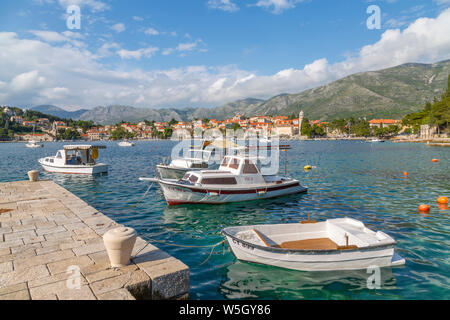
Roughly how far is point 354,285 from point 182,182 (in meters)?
12.2

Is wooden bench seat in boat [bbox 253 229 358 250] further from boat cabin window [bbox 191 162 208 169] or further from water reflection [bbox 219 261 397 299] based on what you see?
boat cabin window [bbox 191 162 208 169]

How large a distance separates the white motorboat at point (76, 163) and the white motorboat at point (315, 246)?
87.4 feet

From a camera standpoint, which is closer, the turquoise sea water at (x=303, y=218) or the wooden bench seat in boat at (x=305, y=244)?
the turquoise sea water at (x=303, y=218)

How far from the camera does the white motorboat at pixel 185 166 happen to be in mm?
26906

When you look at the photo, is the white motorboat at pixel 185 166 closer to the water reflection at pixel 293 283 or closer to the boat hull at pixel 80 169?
the boat hull at pixel 80 169

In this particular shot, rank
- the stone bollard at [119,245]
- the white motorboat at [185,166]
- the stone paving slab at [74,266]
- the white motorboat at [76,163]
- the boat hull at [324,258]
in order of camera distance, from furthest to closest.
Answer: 1. the white motorboat at [76,163]
2. the white motorboat at [185,166]
3. the boat hull at [324,258]
4. the stone bollard at [119,245]
5. the stone paving slab at [74,266]

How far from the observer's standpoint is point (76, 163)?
107ft

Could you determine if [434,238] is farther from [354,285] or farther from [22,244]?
[22,244]

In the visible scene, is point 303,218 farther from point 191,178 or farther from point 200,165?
point 200,165

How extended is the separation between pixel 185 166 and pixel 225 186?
37.7 ft

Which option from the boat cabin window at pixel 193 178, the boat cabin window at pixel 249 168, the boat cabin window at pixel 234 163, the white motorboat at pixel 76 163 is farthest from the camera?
the white motorboat at pixel 76 163

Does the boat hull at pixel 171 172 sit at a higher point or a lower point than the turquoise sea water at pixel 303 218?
higher

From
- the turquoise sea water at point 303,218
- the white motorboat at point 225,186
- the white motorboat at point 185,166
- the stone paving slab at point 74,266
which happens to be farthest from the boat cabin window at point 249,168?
the stone paving slab at point 74,266
